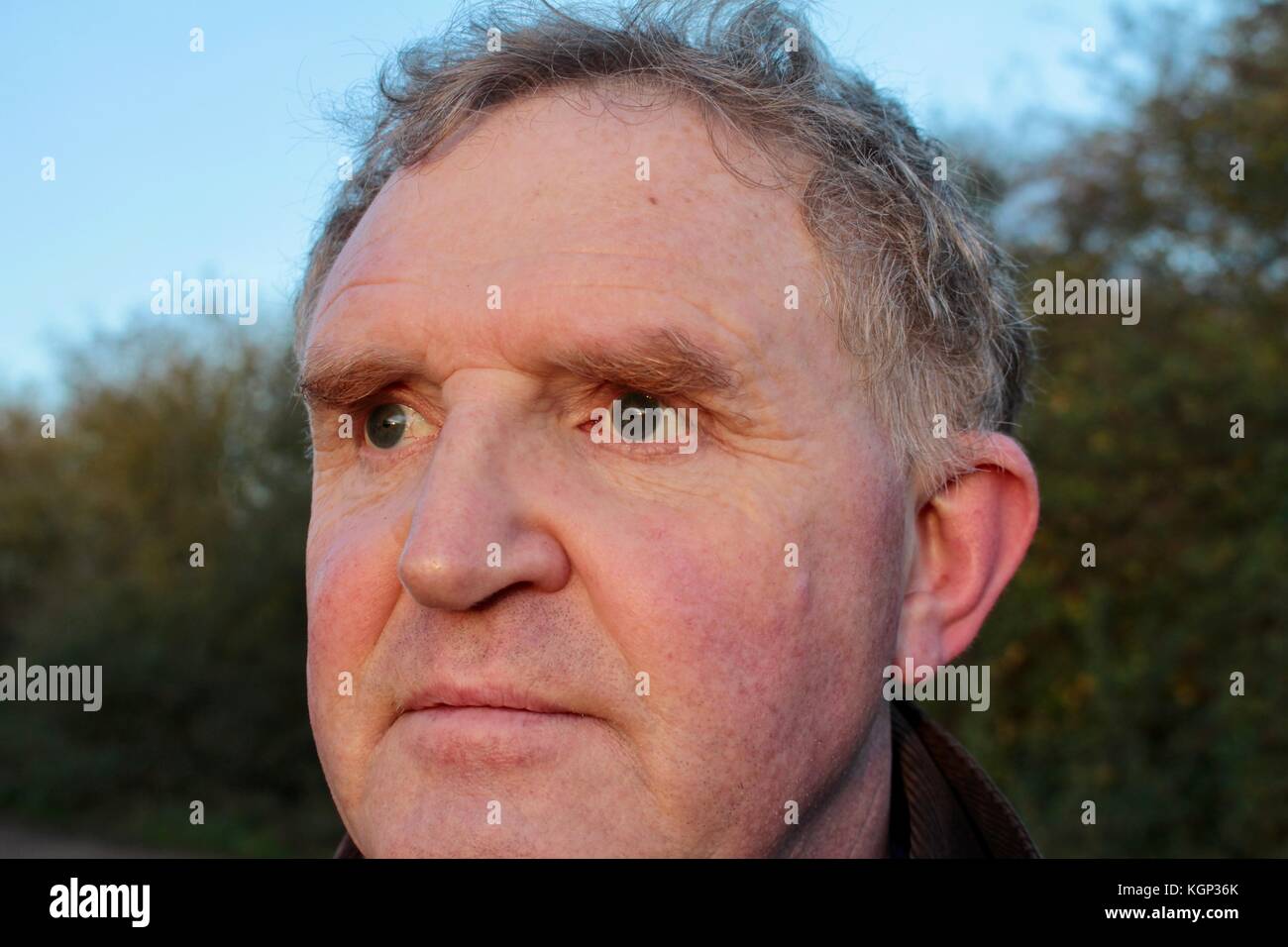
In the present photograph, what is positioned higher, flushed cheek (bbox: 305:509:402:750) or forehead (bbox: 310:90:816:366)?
forehead (bbox: 310:90:816:366)

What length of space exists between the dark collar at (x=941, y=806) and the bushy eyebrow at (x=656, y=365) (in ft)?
3.58

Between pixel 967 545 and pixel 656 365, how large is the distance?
0.82 meters

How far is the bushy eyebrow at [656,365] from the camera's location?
1.93 m

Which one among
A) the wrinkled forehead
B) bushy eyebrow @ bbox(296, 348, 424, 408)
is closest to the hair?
the wrinkled forehead

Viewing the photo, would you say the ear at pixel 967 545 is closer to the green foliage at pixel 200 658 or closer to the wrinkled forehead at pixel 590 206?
the wrinkled forehead at pixel 590 206

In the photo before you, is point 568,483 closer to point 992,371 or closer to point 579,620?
point 579,620

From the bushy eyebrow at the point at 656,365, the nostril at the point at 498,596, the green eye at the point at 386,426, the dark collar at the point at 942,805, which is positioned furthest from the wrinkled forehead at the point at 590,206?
the dark collar at the point at 942,805

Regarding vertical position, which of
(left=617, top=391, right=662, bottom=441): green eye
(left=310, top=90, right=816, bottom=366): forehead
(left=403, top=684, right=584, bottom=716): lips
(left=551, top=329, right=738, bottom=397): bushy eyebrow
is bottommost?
(left=403, top=684, right=584, bottom=716): lips

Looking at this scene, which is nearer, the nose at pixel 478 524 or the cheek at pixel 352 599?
the nose at pixel 478 524

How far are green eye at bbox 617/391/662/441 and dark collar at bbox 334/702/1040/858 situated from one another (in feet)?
3.53

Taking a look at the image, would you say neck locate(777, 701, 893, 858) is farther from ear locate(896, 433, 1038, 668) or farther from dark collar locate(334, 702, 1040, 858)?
ear locate(896, 433, 1038, 668)

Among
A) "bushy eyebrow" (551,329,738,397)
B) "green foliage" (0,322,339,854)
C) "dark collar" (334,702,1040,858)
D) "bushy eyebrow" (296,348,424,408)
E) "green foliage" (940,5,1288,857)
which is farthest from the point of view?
"green foliage" (0,322,339,854)

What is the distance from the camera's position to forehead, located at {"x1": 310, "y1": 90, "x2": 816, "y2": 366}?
197 cm

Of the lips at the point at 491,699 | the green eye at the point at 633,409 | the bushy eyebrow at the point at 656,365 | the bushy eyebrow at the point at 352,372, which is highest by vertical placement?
the bushy eyebrow at the point at 352,372
